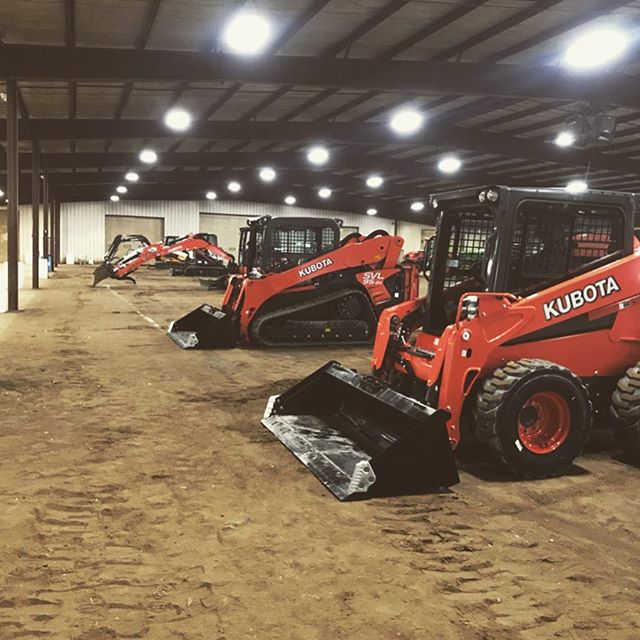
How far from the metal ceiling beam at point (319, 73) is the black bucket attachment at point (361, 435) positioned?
274 inches

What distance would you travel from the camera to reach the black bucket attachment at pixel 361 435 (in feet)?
14.7

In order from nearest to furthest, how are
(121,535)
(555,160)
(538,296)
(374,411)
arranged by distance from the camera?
(121,535), (538,296), (374,411), (555,160)

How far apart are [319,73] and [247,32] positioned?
1.79 metres

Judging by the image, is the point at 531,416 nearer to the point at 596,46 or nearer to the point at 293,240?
the point at 596,46

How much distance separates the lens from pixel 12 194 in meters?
14.9

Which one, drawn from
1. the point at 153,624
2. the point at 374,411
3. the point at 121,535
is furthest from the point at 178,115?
the point at 153,624

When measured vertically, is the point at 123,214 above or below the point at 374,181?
below

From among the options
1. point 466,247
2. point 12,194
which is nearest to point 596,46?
point 466,247

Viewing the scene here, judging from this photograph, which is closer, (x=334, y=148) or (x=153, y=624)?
(x=153, y=624)

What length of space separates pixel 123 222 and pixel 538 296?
39.6 m

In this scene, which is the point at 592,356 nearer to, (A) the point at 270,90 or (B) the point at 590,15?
(B) the point at 590,15

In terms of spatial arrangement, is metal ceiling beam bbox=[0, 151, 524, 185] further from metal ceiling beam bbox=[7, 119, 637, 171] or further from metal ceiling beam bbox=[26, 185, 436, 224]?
metal ceiling beam bbox=[26, 185, 436, 224]

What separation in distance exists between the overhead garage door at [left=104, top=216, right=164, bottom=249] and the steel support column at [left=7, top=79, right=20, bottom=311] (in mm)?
26835

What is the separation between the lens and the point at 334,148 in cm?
2288
